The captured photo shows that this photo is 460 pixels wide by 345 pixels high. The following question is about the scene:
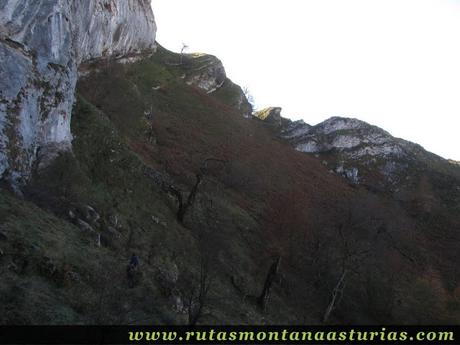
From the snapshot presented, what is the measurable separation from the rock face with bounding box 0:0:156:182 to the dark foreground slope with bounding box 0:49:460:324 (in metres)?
1.34

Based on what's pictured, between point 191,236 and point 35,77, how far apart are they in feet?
41.3

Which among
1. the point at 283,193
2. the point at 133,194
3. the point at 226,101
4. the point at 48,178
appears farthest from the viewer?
the point at 226,101

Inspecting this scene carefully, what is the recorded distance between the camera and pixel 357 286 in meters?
28.2

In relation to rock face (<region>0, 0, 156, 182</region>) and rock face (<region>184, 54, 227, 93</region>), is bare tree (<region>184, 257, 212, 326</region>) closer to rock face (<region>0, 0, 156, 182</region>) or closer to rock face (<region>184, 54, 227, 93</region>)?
rock face (<region>0, 0, 156, 182</region>)

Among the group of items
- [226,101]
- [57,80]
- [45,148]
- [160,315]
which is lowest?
[160,315]

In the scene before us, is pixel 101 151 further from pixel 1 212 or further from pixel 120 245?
pixel 1 212

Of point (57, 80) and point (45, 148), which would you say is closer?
point (45, 148)

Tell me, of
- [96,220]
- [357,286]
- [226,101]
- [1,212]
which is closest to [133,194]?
[96,220]

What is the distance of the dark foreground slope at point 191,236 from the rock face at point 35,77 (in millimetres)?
1340

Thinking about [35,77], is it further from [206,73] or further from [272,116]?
[272,116]

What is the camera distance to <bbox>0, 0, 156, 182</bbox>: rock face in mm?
16156

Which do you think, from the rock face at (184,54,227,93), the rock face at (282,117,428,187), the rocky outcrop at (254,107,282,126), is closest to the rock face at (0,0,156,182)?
the rock face at (282,117,428,187)

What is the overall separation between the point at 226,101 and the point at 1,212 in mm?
64426

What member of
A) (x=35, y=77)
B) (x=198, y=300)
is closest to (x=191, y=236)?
(x=198, y=300)
